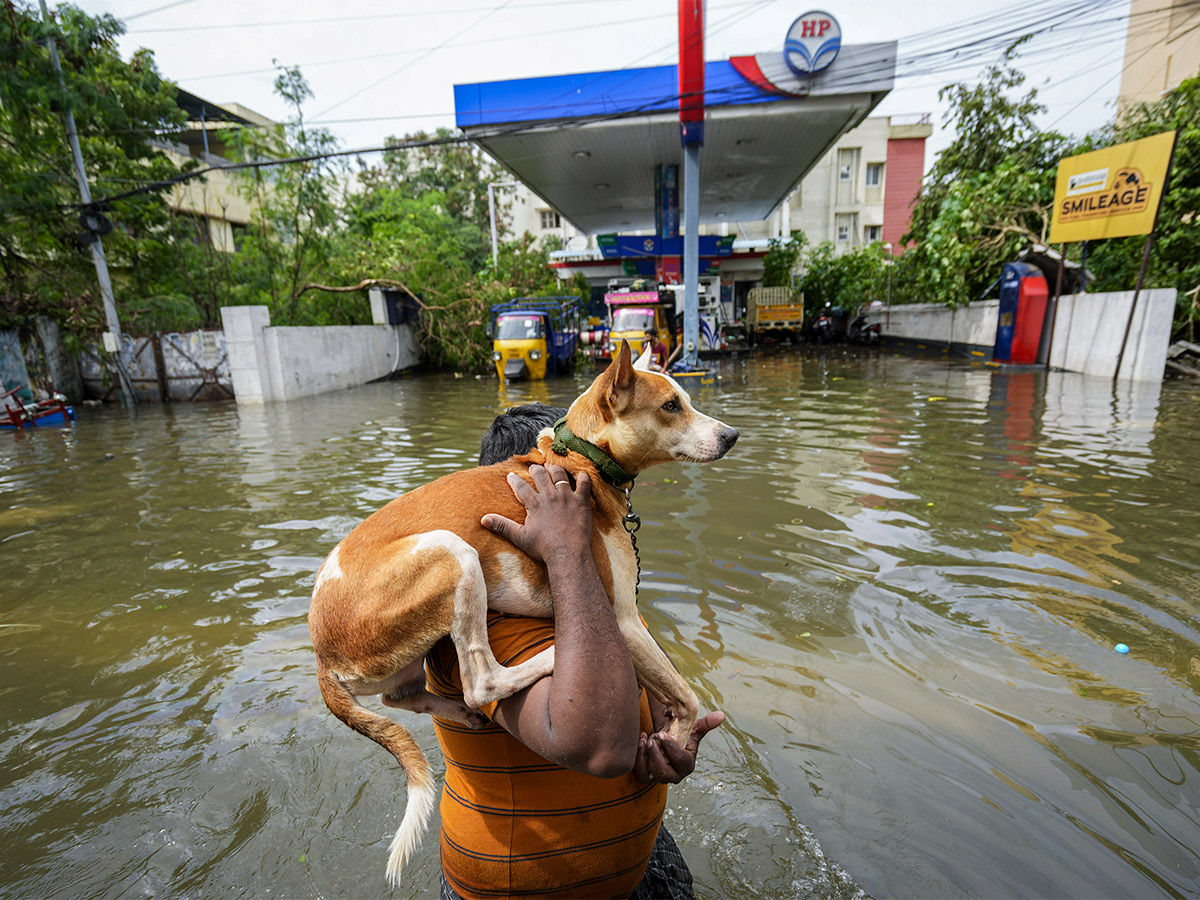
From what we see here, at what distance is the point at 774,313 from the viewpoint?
2877 centimetres

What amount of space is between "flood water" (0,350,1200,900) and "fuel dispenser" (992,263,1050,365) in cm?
921

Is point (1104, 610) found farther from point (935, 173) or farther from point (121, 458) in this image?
point (935, 173)

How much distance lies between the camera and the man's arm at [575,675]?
44.3 inches

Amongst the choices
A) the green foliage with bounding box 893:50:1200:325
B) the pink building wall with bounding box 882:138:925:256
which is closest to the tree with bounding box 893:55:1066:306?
the green foliage with bounding box 893:50:1200:325

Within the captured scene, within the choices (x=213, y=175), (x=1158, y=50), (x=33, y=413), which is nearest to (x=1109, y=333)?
(x=1158, y=50)

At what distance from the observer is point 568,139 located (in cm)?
1994

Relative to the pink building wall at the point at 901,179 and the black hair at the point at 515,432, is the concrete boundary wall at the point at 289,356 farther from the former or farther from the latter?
the pink building wall at the point at 901,179

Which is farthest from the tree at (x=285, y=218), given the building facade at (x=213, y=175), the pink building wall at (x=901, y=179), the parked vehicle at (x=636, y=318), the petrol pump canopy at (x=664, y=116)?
the pink building wall at (x=901, y=179)

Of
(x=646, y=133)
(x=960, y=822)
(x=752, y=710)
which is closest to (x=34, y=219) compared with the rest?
(x=646, y=133)

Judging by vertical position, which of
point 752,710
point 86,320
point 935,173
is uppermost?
point 935,173

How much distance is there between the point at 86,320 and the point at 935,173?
2903cm

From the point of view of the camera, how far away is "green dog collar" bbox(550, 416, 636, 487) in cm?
162

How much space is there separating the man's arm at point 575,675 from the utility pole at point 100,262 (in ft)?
66.2

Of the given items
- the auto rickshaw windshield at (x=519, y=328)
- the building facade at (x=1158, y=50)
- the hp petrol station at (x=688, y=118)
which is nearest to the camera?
the hp petrol station at (x=688, y=118)
